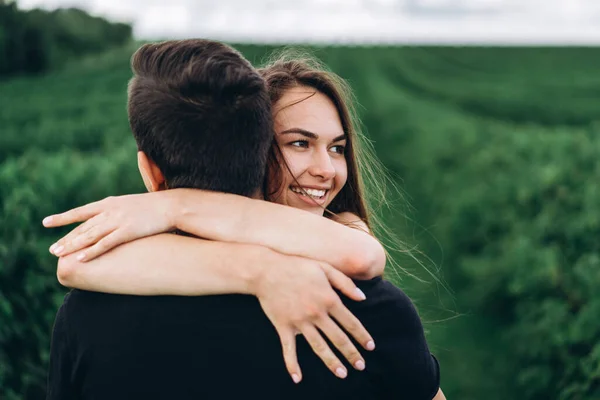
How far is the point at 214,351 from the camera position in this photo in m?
1.40

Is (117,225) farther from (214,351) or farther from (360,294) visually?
(360,294)

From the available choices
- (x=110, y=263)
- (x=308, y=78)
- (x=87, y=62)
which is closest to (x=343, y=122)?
(x=308, y=78)

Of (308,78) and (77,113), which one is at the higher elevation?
(308,78)

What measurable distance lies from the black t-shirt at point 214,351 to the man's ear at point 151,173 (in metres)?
0.33

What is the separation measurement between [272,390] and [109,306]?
41 cm

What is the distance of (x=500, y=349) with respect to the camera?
6082 millimetres

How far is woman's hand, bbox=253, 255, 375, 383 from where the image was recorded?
141 cm

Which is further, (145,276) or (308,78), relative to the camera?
(308,78)

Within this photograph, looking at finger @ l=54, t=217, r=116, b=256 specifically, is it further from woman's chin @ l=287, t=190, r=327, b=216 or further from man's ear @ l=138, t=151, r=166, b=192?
woman's chin @ l=287, t=190, r=327, b=216

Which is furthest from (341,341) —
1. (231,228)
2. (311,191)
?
(311,191)

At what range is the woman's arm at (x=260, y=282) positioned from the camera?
1.42 meters

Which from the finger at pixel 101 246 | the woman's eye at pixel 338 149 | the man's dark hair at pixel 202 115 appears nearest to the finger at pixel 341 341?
the man's dark hair at pixel 202 115

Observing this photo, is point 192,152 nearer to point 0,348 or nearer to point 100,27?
point 0,348

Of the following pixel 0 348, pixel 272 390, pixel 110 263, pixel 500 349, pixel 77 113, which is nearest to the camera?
pixel 272 390
